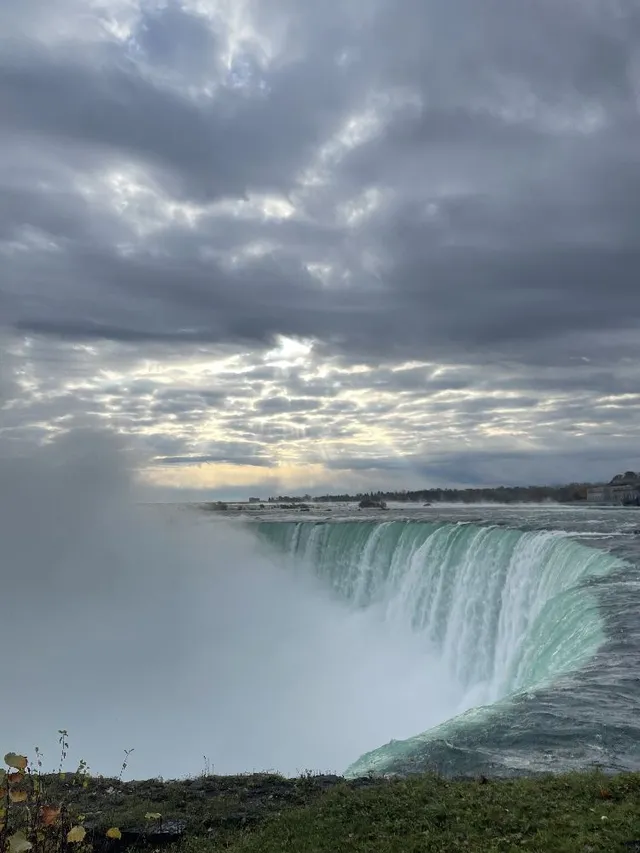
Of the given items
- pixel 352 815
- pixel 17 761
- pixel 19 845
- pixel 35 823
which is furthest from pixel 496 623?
pixel 19 845

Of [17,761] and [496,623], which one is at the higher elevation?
[17,761]

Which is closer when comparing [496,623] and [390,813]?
[390,813]

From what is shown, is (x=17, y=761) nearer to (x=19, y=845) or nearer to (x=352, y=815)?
(x=19, y=845)

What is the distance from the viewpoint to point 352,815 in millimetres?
7586

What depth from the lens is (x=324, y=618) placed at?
3638 cm

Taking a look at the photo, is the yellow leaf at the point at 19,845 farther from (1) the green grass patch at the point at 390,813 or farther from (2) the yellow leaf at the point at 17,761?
(1) the green grass patch at the point at 390,813

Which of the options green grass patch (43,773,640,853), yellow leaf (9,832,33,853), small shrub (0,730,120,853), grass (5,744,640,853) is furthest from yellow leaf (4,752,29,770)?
green grass patch (43,773,640,853)

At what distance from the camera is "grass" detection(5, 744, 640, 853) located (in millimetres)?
6348

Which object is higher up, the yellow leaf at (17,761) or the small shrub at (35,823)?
the yellow leaf at (17,761)

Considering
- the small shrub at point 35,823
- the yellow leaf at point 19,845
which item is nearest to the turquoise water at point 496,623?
the small shrub at point 35,823

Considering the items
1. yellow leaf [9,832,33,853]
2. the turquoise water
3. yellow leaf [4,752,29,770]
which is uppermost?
yellow leaf [4,752,29,770]

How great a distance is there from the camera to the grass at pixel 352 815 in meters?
6.35

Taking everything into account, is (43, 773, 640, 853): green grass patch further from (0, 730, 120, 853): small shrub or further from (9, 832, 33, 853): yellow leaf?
(9, 832, 33, 853): yellow leaf

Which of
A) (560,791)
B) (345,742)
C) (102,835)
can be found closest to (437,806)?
(560,791)
